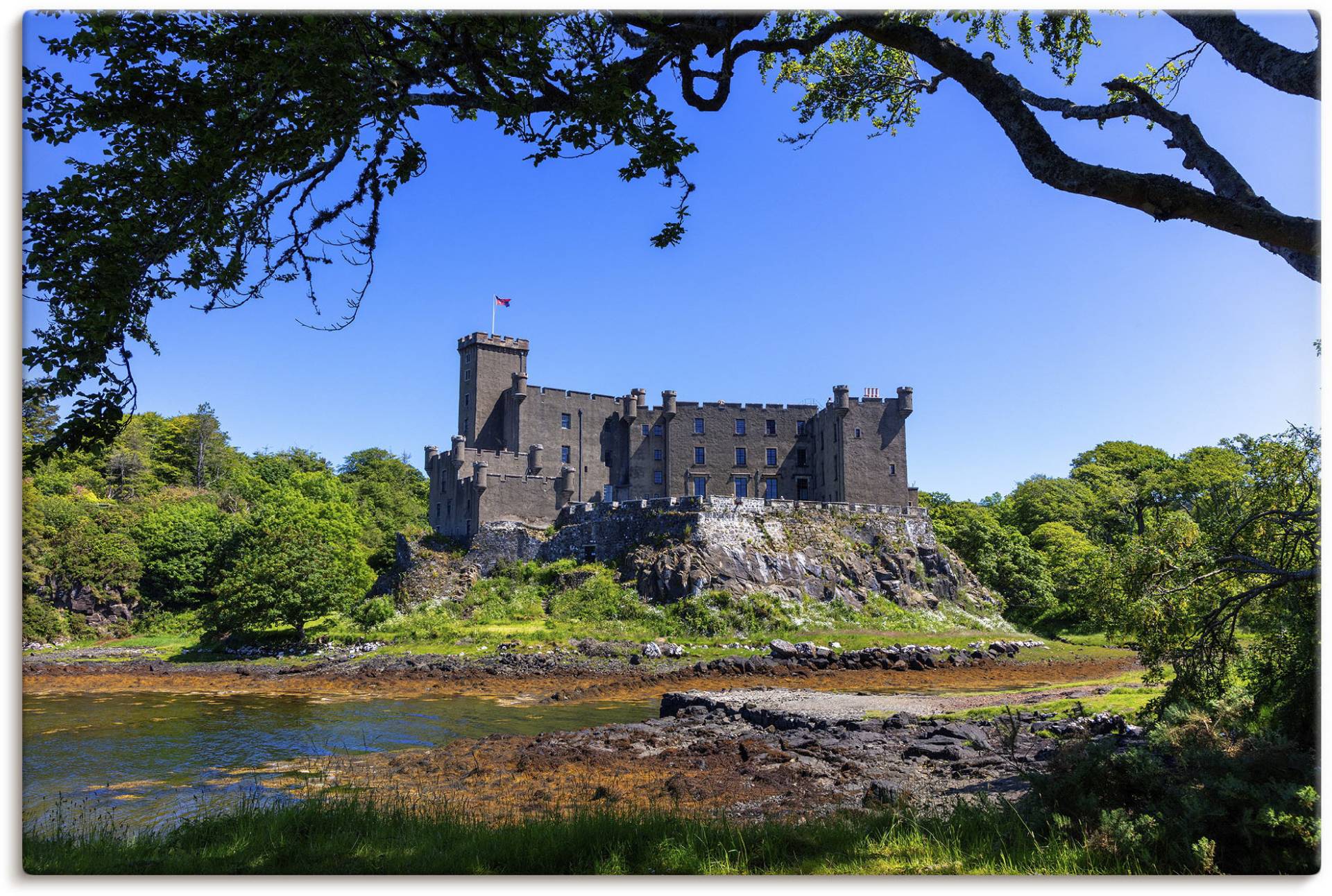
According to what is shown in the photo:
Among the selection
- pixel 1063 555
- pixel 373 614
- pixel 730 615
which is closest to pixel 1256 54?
pixel 730 615

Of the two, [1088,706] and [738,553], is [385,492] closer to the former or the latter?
[738,553]

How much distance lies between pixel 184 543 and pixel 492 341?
2203 centimetres

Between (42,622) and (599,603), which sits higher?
(599,603)

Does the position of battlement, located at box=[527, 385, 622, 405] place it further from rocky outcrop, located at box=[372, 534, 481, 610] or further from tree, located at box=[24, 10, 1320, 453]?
tree, located at box=[24, 10, 1320, 453]

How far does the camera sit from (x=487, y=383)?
55000 millimetres

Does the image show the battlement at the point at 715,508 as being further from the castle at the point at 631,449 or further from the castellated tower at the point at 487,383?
the castellated tower at the point at 487,383

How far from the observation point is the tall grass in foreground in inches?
280

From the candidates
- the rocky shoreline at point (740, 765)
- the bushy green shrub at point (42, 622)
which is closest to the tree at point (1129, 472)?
the rocky shoreline at point (740, 765)

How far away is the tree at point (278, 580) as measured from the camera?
40.1 meters

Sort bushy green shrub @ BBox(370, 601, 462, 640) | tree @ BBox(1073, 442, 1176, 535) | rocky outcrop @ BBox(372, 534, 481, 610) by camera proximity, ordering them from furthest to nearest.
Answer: tree @ BBox(1073, 442, 1176, 535), rocky outcrop @ BBox(372, 534, 481, 610), bushy green shrub @ BBox(370, 601, 462, 640)

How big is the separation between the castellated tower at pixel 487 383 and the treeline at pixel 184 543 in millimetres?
7211

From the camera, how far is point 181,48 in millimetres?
7824

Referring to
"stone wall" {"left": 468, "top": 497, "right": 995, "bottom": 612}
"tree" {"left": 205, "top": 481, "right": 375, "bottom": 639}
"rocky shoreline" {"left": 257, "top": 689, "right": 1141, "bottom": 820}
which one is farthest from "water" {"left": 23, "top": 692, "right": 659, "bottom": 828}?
"stone wall" {"left": 468, "top": 497, "right": 995, "bottom": 612}

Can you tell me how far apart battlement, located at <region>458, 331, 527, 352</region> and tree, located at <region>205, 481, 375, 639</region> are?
1555 cm
